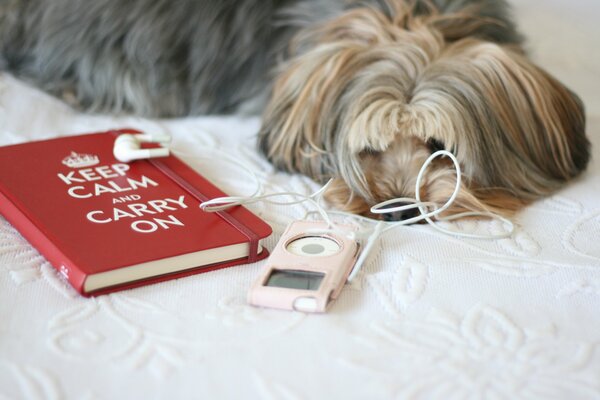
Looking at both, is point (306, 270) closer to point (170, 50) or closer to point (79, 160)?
point (79, 160)

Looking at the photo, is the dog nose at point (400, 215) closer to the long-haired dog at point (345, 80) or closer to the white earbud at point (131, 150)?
the long-haired dog at point (345, 80)

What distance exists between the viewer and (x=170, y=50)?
2.02 metres

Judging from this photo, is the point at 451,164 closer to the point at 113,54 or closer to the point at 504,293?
the point at 504,293

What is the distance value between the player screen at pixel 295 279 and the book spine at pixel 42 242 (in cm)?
28

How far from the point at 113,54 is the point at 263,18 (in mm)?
389

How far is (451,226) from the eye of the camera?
4.81 feet

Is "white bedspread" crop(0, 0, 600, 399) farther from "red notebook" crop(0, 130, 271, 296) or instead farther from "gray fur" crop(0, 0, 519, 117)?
"gray fur" crop(0, 0, 519, 117)

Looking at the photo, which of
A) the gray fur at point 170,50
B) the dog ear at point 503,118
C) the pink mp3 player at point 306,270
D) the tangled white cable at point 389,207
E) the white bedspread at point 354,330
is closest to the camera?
the white bedspread at point 354,330

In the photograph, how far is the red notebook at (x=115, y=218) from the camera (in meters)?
1.23

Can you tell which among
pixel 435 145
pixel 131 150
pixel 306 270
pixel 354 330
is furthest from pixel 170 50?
pixel 354 330

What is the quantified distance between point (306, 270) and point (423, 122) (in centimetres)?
44

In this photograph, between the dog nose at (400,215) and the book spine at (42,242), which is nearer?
the book spine at (42,242)

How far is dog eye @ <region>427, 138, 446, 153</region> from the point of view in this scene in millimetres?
1551

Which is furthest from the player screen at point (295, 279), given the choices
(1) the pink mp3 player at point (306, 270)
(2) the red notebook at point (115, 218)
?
(2) the red notebook at point (115, 218)
